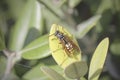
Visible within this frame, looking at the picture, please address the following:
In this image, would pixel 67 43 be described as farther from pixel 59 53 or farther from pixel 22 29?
pixel 22 29

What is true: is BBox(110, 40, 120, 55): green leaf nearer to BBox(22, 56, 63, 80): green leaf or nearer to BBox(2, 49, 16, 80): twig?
BBox(22, 56, 63, 80): green leaf

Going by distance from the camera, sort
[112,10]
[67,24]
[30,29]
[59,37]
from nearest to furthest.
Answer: [59,37]
[30,29]
[67,24]
[112,10]

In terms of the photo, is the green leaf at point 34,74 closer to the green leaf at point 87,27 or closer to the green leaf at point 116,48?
the green leaf at point 87,27

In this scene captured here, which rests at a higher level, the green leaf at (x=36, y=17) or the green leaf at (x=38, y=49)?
the green leaf at (x=36, y=17)

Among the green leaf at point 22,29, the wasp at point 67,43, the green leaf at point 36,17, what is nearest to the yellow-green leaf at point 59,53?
the wasp at point 67,43

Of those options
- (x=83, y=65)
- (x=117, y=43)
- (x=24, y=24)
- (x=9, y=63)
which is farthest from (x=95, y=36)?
(x=83, y=65)

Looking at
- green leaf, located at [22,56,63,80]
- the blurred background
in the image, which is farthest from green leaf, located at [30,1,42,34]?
green leaf, located at [22,56,63,80]

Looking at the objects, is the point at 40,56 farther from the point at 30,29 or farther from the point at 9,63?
the point at 30,29
